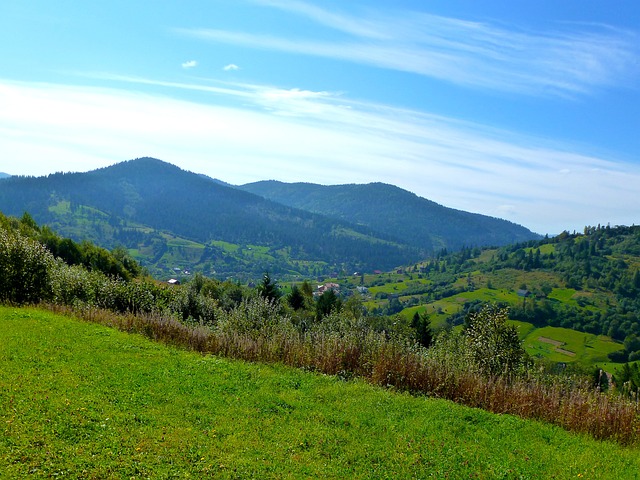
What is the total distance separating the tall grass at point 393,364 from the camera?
11312 millimetres

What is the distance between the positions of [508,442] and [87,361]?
1061 cm

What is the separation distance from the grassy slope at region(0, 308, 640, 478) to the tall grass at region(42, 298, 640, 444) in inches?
35.1

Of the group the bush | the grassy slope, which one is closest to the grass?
the grassy slope

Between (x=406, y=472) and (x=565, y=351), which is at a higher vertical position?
(x=406, y=472)

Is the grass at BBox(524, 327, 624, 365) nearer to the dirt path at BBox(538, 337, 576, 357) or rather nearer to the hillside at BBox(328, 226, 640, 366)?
the hillside at BBox(328, 226, 640, 366)

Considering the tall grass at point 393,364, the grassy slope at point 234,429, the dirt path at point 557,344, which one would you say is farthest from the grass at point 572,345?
the grassy slope at point 234,429

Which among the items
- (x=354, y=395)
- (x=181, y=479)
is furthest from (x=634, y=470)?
(x=181, y=479)

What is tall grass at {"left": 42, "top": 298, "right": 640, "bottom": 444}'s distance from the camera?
1131 cm

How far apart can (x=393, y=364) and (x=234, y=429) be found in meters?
6.27

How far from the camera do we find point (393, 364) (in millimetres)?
13898

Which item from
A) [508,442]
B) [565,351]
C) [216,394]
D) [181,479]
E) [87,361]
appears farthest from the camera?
[565,351]

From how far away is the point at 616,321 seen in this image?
12281 cm

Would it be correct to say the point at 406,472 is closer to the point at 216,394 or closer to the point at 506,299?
the point at 216,394

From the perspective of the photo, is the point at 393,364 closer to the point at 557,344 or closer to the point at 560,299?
the point at 557,344
